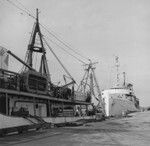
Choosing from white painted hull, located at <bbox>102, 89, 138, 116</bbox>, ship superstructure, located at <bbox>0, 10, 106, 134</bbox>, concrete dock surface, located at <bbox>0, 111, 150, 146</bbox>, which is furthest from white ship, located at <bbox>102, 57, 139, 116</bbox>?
concrete dock surface, located at <bbox>0, 111, 150, 146</bbox>

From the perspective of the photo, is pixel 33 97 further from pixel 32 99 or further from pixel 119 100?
pixel 119 100

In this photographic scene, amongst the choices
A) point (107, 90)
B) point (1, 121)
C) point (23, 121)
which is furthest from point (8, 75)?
point (107, 90)

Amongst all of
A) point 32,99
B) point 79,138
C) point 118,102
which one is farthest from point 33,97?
point 118,102

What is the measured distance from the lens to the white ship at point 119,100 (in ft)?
225

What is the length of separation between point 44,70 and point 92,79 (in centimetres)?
2149

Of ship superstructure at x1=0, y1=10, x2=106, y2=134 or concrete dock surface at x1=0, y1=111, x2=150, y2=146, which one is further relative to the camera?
ship superstructure at x1=0, y1=10, x2=106, y2=134

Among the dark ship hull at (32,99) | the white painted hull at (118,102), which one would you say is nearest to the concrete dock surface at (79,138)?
the dark ship hull at (32,99)

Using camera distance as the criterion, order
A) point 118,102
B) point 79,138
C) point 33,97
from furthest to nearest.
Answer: point 118,102 → point 33,97 → point 79,138

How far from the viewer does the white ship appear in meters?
68.6

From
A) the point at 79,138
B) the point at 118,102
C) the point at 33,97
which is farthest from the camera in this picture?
the point at 118,102

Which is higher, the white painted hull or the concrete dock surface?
the white painted hull

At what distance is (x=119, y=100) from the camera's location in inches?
2842

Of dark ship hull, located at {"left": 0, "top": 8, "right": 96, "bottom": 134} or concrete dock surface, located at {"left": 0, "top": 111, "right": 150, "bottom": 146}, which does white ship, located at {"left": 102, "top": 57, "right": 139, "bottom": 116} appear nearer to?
dark ship hull, located at {"left": 0, "top": 8, "right": 96, "bottom": 134}

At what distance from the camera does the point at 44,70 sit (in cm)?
3934
